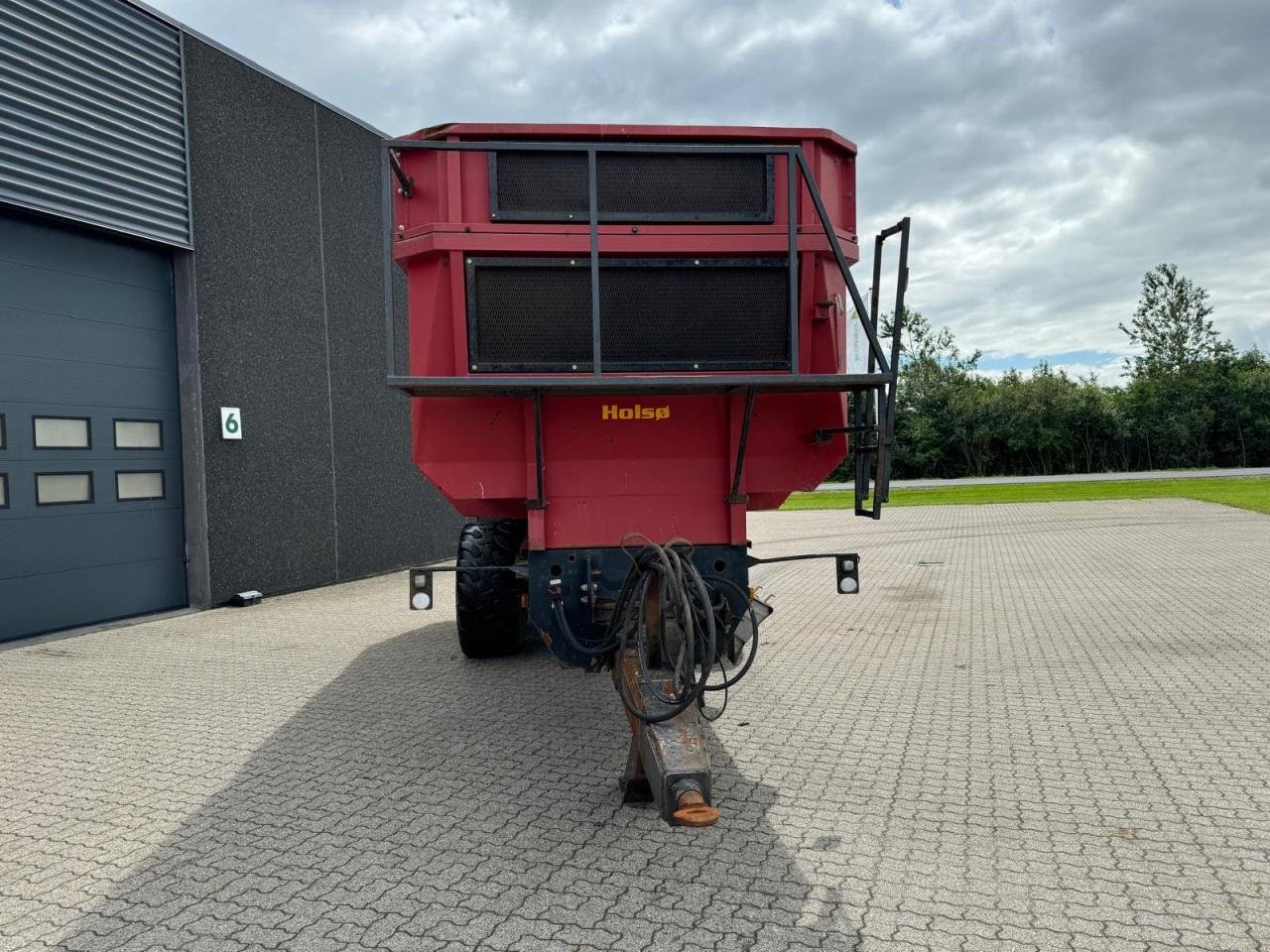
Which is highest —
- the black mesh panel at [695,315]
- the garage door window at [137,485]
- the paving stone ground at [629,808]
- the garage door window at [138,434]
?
the black mesh panel at [695,315]

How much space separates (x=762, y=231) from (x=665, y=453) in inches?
Result: 43.9

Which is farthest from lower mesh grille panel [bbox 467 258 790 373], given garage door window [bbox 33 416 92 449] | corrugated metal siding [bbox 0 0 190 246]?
garage door window [bbox 33 416 92 449]

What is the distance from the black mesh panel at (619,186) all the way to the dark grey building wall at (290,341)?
6440 millimetres

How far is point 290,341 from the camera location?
1047 cm

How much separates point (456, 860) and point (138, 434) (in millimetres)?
7002

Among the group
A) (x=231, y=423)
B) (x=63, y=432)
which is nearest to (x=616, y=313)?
(x=63, y=432)

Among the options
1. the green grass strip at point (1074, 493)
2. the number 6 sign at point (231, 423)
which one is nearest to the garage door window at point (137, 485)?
the number 6 sign at point (231, 423)

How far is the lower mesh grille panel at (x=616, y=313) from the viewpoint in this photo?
13.1 feet

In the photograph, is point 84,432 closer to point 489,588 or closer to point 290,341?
point 290,341

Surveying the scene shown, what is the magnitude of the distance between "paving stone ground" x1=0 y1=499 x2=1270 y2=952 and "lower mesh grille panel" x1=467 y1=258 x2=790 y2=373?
6.34 ft

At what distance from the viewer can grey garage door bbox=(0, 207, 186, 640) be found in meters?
7.57

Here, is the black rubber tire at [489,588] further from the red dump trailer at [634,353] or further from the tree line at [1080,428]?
the tree line at [1080,428]

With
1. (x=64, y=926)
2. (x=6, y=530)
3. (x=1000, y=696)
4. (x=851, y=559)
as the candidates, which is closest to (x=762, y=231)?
(x=851, y=559)

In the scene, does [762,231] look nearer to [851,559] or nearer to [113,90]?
[851,559]
